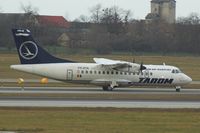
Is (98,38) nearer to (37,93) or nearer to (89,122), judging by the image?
(37,93)

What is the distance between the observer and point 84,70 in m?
53.6

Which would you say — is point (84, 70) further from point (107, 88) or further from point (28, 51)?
point (28, 51)

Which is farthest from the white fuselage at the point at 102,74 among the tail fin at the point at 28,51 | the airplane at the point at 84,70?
the tail fin at the point at 28,51

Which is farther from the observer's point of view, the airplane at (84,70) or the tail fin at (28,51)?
the tail fin at (28,51)

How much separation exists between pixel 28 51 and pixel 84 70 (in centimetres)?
542

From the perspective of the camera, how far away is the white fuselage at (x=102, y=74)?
52812 millimetres

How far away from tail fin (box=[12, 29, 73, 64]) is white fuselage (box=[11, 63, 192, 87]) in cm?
55

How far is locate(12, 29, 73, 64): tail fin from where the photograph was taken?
53.1 m

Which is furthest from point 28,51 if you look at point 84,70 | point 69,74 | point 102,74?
point 102,74

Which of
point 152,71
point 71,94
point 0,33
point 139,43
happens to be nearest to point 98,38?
point 139,43

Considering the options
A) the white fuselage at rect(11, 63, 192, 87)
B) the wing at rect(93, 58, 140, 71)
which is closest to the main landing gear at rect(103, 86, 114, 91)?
the white fuselage at rect(11, 63, 192, 87)

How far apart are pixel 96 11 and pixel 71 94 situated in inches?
5489

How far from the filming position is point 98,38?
132250 millimetres

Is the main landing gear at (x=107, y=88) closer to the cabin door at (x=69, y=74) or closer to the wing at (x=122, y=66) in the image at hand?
the wing at (x=122, y=66)
